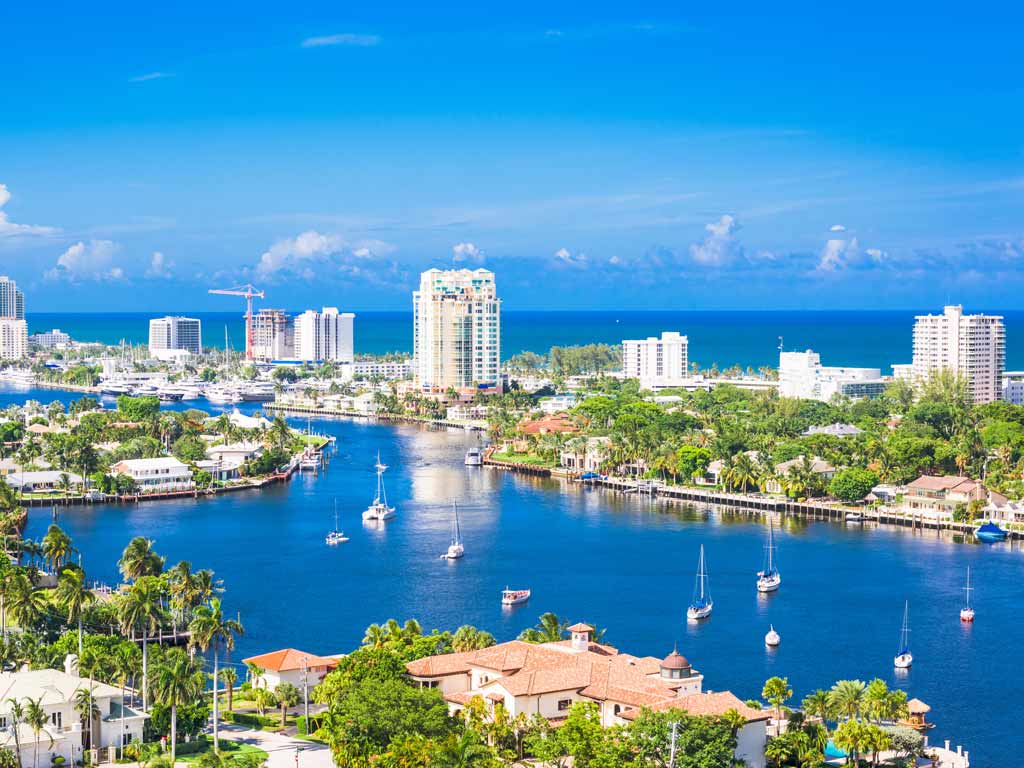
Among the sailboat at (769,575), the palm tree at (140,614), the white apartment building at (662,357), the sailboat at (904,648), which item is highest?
the white apartment building at (662,357)

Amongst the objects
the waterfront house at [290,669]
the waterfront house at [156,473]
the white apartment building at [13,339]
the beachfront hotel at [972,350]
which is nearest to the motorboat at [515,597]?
the waterfront house at [290,669]

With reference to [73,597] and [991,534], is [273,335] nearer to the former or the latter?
[991,534]

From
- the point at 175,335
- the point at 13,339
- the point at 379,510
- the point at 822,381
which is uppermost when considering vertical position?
the point at 175,335

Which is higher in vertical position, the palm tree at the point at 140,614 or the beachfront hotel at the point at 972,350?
the beachfront hotel at the point at 972,350

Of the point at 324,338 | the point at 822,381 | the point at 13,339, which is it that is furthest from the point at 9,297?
the point at 822,381

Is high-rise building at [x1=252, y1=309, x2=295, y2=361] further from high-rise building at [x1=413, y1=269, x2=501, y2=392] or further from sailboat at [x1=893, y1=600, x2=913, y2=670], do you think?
sailboat at [x1=893, y1=600, x2=913, y2=670]

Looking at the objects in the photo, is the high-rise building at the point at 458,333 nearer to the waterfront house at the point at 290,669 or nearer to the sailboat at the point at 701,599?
the sailboat at the point at 701,599

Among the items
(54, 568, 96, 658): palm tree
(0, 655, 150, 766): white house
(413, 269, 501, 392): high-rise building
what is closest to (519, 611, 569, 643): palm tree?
(0, 655, 150, 766): white house
